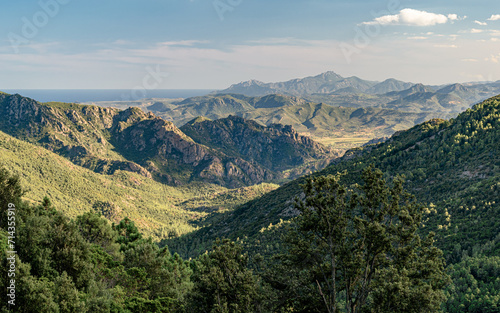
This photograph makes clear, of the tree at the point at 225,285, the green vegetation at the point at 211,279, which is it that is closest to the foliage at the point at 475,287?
the green vegetation at the point at 211,279

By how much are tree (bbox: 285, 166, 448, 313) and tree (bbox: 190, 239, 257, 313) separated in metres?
7.14

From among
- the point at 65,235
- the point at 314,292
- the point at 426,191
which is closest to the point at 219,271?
the point at 314,292

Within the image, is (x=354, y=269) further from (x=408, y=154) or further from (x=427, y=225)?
(x=408, y=154)

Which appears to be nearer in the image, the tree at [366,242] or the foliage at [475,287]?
the tree at [366,242]

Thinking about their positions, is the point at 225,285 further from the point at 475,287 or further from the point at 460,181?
the point at 460,181

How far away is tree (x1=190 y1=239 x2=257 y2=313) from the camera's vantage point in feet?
118

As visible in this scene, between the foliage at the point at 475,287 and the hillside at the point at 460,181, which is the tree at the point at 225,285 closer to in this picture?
the foliage at the point at 475,287

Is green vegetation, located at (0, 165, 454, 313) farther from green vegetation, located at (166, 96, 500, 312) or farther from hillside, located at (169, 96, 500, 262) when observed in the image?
hillside, located at (169, 96, 500, 262)

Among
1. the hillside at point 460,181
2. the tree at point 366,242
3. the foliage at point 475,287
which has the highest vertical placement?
the tree at point 366,242

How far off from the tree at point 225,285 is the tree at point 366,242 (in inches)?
281

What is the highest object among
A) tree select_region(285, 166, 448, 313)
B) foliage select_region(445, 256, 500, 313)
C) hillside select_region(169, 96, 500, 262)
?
tree select_region(285, 166, 448, 313)

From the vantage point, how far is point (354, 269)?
34.9m

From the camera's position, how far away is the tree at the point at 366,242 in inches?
1276

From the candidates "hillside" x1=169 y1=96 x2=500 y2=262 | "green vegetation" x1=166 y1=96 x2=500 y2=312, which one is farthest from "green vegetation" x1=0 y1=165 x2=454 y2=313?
"hillside" x1=169 y1=96 x2=500 y2=262
